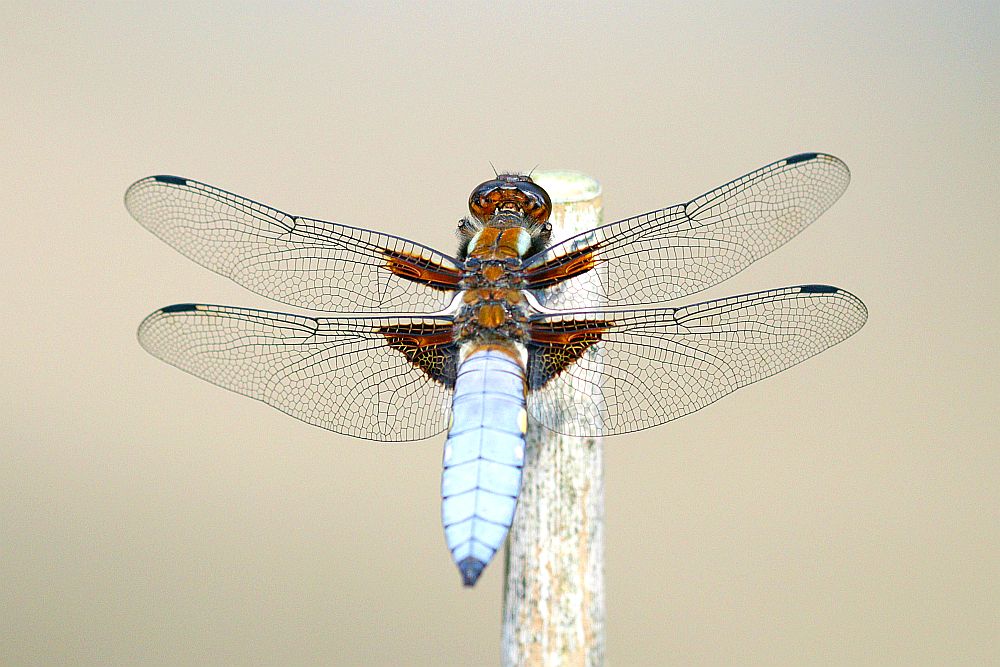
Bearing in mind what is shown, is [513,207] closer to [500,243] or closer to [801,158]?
[500,243]

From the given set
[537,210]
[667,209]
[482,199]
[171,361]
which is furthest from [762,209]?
[171,361]

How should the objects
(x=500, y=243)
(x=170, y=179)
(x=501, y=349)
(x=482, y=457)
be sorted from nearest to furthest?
(x=482, y=457), (x=501, y=349), (x=500, y=243), (x=170, y=179)

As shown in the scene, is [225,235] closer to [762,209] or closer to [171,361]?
[171,361]

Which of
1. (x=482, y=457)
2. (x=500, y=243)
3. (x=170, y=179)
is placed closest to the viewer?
(x=482, y=457)

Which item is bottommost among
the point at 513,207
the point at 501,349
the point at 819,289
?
the point at 501,349

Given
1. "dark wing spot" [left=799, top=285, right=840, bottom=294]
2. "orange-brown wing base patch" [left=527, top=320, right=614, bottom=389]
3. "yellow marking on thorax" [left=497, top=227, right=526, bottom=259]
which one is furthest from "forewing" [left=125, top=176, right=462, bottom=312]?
"dark wing spot" [left=799, top=285, right=840, bottom=294]

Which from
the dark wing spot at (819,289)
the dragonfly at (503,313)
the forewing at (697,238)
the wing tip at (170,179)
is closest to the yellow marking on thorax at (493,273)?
the dragonfly at (503,313)

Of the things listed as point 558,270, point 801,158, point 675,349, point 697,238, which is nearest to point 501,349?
point 558,270
